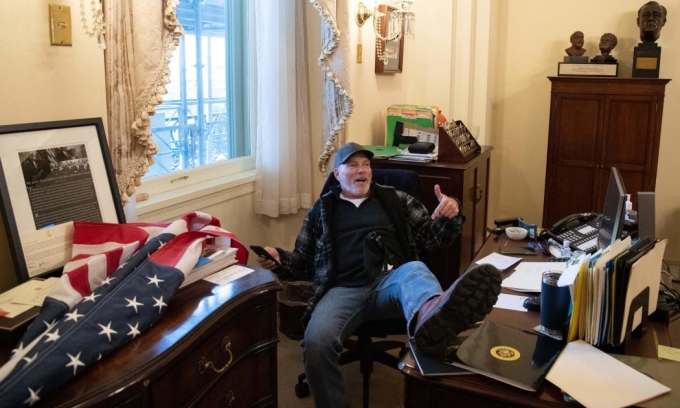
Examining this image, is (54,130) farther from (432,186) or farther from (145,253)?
(432,186)

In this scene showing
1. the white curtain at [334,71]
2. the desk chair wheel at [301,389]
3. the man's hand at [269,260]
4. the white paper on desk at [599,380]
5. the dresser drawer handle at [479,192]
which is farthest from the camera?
the dresser drawer handle at [479,192]

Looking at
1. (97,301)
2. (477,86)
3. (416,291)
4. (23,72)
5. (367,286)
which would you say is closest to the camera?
(97,301)

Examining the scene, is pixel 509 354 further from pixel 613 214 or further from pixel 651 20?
pixel 651 20

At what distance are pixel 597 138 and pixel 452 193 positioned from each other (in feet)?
4.81

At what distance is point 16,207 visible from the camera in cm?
162

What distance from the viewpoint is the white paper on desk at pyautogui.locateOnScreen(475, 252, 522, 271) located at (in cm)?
227

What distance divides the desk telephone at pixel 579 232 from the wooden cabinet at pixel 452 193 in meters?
0.69

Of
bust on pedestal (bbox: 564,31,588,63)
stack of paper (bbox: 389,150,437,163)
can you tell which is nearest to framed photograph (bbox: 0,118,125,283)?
stack of paper (bbox: 389,150,437,163)

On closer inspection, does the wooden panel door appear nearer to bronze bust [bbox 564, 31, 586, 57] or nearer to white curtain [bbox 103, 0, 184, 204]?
bronze bust [bbox 564, 31, 586, 57]

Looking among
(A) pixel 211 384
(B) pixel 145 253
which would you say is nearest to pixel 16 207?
(B) pixel 145 253

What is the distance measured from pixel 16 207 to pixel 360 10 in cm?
237

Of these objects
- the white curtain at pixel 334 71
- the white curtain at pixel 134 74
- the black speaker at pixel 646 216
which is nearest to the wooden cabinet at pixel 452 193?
the white curtain at pixel 334 71

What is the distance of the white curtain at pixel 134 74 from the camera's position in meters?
2.01

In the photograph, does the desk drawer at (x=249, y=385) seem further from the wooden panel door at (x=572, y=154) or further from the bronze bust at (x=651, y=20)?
the bronze bust at (x=651, y=20)
